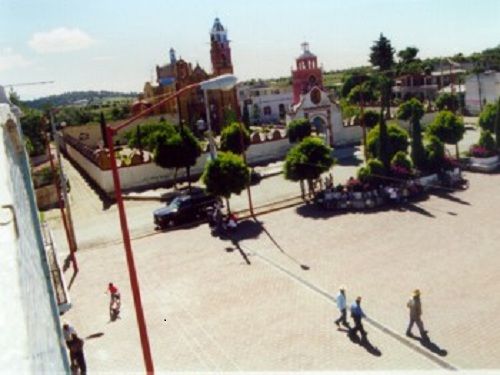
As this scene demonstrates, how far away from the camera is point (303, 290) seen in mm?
16188

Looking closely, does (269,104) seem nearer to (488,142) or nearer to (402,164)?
(488,142)

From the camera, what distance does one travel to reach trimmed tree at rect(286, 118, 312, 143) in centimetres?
4156

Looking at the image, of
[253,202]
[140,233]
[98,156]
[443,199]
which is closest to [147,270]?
[140,233]

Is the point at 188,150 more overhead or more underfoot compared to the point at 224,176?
more overhead

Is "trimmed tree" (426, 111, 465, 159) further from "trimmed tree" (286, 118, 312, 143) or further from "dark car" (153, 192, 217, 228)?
"dark car" (153, 192, 217, 228)

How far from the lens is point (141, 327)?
28.0 ft

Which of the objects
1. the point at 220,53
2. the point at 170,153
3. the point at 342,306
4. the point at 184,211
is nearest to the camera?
the point at 342,306

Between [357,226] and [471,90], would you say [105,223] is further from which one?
[471,90]

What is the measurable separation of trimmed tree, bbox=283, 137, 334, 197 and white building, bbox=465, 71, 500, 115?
3598cm

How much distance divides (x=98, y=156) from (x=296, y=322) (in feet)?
86.8

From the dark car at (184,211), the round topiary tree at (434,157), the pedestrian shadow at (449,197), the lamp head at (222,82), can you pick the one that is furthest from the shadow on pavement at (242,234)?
the lamp head at (222,82)

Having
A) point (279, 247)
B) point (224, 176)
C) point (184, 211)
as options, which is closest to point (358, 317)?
point (279, 247)

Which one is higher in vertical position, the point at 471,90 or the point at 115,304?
the point at 471,90

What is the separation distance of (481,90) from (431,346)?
171 feet
